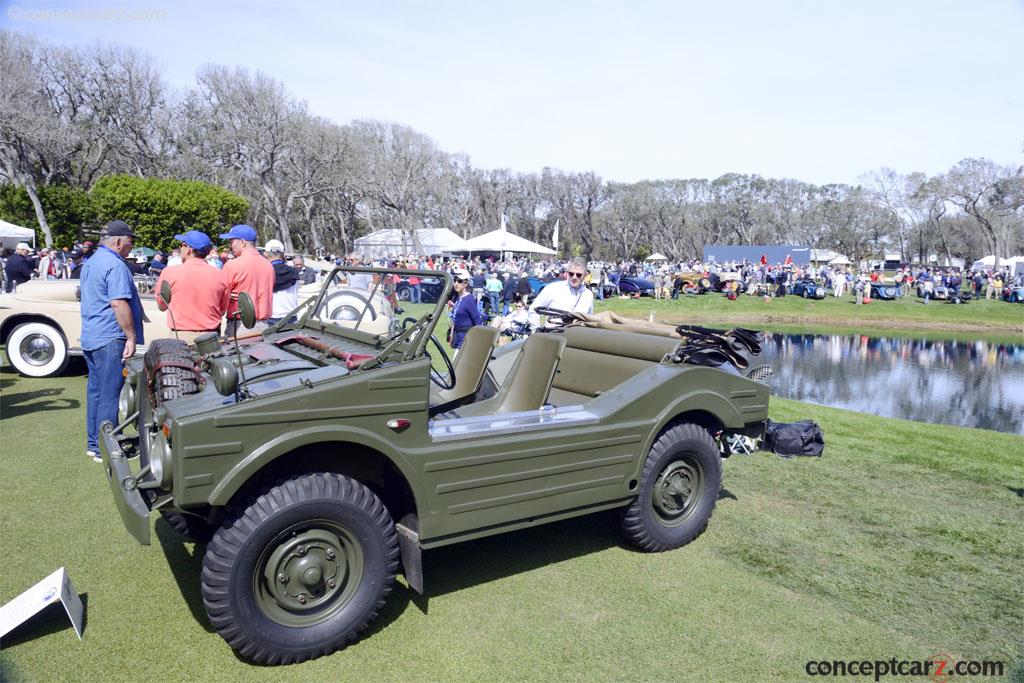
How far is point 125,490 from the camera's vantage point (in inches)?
138

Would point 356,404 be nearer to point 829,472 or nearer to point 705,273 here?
point 829,472

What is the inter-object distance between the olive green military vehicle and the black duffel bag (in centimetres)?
140

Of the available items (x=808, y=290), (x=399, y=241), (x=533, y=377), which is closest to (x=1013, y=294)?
(x=808, y=290)

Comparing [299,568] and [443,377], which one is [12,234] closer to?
[443,377]

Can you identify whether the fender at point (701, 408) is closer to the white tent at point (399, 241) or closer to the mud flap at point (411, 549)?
the mud flap at point (411, 549)

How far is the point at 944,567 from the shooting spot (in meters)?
4.70

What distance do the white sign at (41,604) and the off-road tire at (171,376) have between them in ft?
3.31

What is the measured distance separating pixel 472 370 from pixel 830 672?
2.63 m

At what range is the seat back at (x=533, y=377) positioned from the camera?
4879mm

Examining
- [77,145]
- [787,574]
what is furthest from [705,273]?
[787,574]

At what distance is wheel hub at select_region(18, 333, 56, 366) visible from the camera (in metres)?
9.57

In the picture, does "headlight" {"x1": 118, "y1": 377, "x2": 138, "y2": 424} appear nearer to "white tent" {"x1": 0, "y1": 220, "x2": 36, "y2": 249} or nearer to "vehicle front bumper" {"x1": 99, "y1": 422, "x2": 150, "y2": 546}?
"vehicle front bumper" {"x1": 99, "y1": 422, "x2": 150, "y2": 546}

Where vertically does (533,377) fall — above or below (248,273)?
below

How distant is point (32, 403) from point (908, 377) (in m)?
17.8
